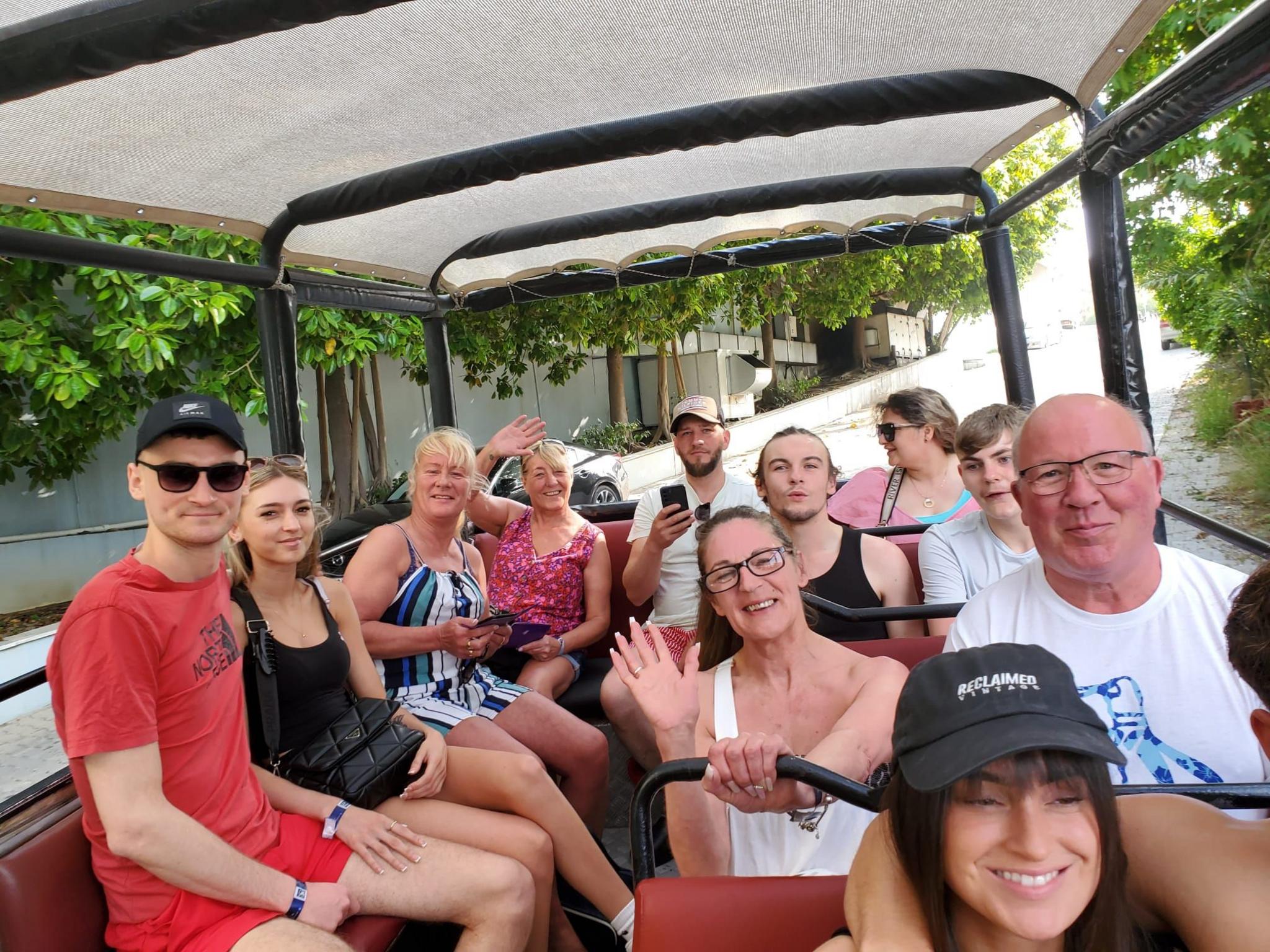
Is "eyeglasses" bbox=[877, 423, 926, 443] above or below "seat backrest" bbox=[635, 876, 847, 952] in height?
above

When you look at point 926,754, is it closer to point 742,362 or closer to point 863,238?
point 863,238

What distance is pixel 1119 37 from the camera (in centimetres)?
282

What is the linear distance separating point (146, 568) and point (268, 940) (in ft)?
2.78

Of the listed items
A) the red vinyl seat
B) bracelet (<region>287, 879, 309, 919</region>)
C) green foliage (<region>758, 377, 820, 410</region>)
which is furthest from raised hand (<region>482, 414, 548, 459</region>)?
green foliage (<region>758, 377, 820, 410</region>)

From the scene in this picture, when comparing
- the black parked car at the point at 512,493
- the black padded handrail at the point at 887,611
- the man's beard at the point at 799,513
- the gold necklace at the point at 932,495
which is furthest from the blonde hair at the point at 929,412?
the black parked car at the point at 512,493

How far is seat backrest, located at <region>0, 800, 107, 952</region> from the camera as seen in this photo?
1723 millimetres

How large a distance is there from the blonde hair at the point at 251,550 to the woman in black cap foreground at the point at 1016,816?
2.02m

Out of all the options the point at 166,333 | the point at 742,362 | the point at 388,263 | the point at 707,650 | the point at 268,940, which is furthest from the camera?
the point at 742,362

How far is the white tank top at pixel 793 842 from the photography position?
6.31 feet

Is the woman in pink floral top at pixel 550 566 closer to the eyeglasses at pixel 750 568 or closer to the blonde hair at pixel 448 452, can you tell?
the blonde hair at pixel 448 452

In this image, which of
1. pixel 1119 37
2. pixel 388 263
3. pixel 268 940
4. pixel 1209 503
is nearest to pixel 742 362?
pixel 1209 503

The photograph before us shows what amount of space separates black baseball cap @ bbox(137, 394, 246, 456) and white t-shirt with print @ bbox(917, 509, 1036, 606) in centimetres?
210

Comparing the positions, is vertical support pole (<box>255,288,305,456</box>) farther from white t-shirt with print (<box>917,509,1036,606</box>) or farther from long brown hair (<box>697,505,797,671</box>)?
white t-shirt with print (<box>917,509,1036,606</box>)

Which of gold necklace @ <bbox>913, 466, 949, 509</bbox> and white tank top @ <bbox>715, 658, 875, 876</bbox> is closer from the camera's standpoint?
white tank top @ <bbox>715, 658, 875, 876</bbox>
